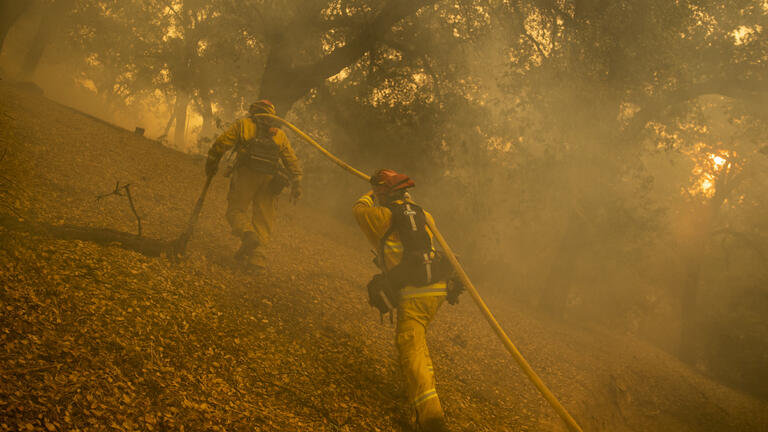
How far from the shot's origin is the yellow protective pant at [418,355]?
3.27m

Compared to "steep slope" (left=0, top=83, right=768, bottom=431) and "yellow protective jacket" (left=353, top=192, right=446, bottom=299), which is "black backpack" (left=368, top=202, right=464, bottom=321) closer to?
"yellow protective jacket" (left=353, top=192, right=446, bottom=299)

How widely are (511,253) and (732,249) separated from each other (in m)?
9.32

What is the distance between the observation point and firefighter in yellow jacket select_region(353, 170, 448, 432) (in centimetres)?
353

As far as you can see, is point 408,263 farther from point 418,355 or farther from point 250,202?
point 250,202

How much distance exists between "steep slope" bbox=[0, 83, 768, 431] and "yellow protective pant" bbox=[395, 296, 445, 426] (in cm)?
39

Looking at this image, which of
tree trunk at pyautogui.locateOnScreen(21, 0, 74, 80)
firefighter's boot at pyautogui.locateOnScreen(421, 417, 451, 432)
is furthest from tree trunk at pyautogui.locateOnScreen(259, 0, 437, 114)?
tree trunk at pyautogui.locateOnScreen(21, 0, 74, 80)

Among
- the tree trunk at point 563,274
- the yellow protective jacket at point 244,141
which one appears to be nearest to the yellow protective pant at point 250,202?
the yellow protective jacket at point 244,141

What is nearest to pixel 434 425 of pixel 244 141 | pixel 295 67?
pixel 244 141

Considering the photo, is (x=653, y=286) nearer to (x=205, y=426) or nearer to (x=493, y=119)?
(x=493, y=119)

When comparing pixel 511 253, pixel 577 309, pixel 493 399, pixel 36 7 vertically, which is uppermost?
pixel 36 7

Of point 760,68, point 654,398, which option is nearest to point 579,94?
point 760,68

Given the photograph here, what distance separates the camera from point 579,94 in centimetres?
1035

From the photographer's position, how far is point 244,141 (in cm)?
558

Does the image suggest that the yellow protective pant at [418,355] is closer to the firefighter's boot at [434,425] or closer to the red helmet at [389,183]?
the firefighter's boot at [434,425]
